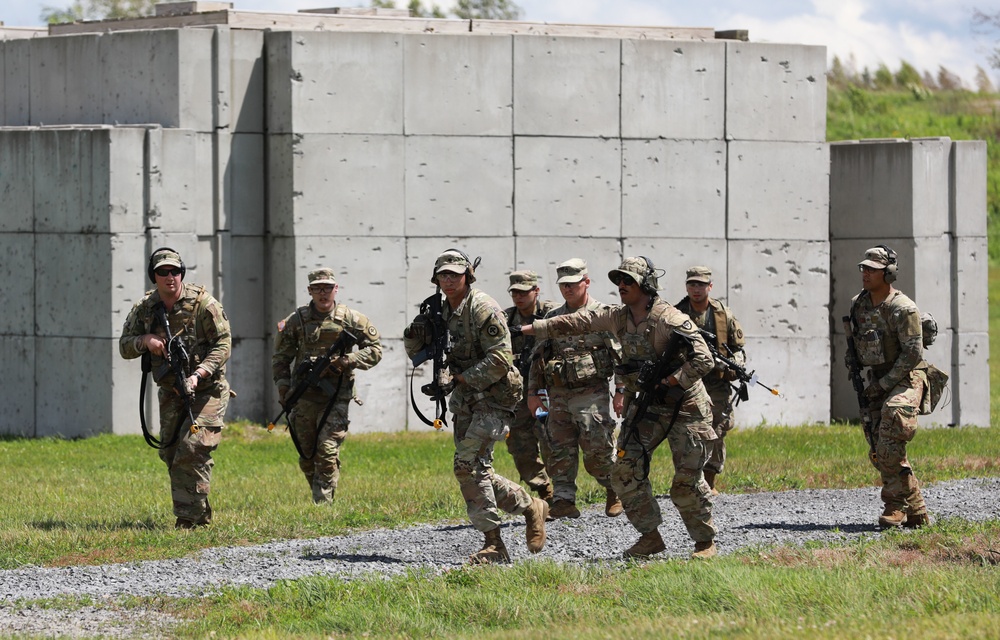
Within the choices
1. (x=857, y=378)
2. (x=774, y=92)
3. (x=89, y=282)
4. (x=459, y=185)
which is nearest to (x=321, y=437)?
(x=857, y=378)

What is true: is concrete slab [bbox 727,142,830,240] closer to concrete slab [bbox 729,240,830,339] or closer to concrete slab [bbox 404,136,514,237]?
concrete slab [bbox 729,240,830,339]

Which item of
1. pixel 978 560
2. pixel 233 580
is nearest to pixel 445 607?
pixel 233 580

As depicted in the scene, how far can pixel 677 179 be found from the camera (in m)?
18.6

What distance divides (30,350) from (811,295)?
9281 mm

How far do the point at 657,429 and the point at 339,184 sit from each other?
28.5 ft

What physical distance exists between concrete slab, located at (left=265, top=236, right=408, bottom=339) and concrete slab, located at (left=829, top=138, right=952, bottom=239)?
233 inches

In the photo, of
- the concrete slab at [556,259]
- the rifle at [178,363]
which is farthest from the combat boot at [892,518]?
the concrete slab at [556,259]

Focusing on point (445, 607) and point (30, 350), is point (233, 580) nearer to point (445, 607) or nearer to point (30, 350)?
point (445, 607)

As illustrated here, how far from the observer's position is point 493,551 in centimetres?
970

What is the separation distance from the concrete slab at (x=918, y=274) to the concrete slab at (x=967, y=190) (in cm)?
34

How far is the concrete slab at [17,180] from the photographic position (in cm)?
1777

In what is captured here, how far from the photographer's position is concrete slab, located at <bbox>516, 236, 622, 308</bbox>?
1811 cm

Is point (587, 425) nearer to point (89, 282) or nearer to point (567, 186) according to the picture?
point (567, 186)

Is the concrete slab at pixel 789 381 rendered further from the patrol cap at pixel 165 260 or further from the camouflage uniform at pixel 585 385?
the patrol cap at pixel 165 260
